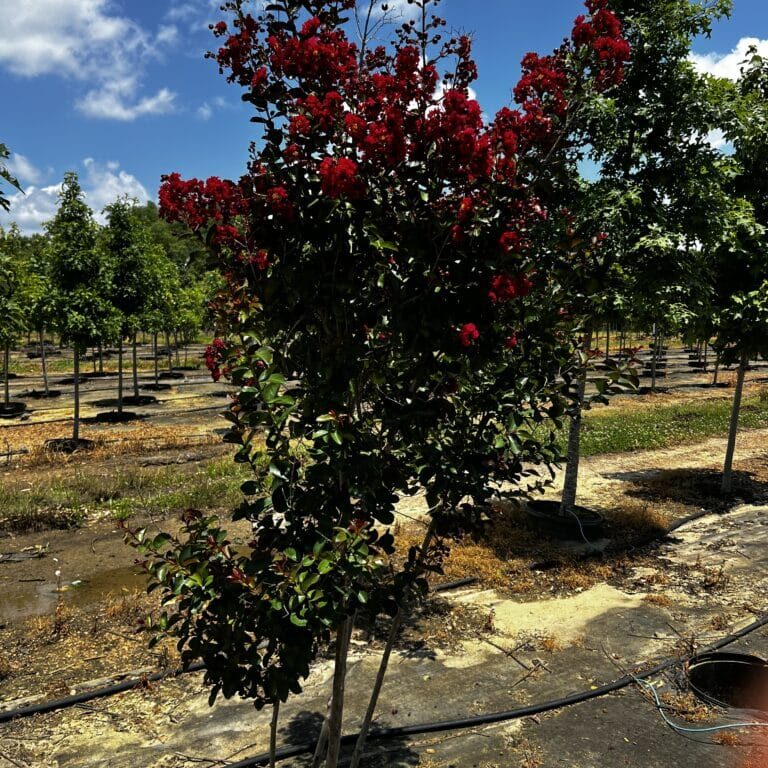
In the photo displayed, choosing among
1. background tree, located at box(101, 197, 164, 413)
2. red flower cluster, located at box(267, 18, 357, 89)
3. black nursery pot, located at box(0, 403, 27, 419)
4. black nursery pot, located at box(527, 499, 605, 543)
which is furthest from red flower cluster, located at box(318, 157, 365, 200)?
black nursery pot, located at box(0, 403, 27, 419)

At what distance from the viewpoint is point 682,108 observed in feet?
24.2

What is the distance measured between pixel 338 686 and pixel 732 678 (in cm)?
372

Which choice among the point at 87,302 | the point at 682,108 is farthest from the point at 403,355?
the point at 87,302

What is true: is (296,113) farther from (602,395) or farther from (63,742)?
(63,742)

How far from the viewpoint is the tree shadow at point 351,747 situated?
13.0ft

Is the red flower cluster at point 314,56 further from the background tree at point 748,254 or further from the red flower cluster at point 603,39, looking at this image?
the background tree at point 748,254

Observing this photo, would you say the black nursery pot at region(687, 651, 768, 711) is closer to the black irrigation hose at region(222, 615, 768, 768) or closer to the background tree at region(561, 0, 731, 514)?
the black irrigation hose at region(222, 615, 768, 768)

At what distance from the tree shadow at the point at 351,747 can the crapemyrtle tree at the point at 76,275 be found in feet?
35.0

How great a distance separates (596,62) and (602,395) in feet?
4.82

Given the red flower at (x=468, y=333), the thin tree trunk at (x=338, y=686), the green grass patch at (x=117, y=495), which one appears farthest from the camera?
the green grass patch at (x=117, y=495)

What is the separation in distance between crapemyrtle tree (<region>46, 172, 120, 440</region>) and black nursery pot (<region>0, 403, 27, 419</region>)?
609 centimetres

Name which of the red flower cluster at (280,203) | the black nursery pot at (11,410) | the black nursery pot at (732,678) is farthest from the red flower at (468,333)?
the black nursery pot at (11,410)

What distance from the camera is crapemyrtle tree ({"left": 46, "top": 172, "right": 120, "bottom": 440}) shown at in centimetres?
1309

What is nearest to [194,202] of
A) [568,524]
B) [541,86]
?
[541,86]
